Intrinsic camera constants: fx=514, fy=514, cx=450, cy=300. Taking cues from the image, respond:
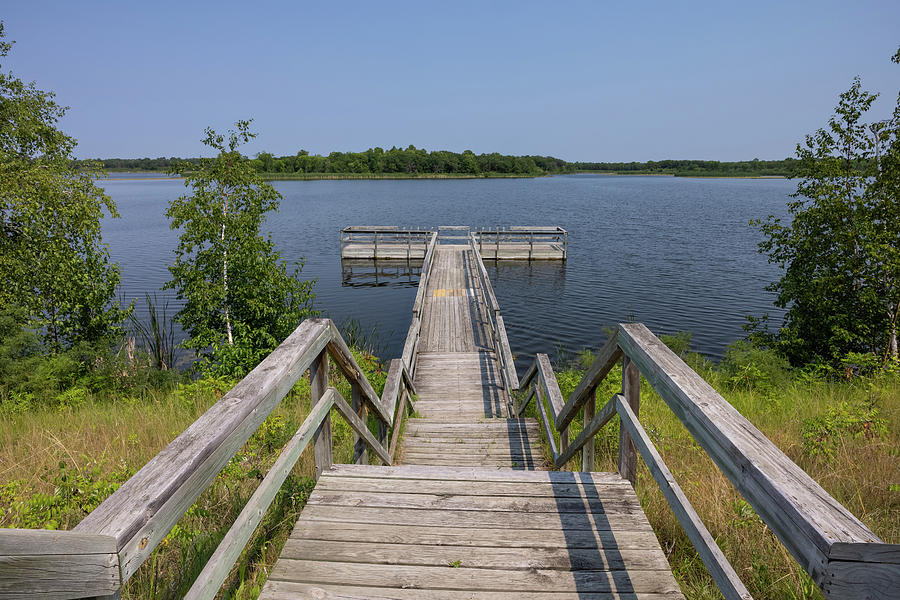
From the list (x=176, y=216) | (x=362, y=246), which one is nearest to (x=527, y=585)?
(x=176, y=216)

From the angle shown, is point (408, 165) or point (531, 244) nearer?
point (531, 244)

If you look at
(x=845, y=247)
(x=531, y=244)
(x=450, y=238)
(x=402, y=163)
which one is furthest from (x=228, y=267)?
(x=402, y=163)

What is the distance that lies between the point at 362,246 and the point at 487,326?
18.6 m

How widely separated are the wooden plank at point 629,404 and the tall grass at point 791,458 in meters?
0.46

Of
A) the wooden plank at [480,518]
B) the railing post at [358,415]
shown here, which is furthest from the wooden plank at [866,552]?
the railing post at [358,415]

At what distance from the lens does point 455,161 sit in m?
149

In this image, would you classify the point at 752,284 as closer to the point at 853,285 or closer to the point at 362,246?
the point at 853,285

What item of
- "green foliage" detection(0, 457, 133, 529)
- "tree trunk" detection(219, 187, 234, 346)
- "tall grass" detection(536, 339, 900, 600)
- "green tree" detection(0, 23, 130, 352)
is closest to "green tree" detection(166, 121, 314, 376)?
"tree trunk" detection(219, 187, 234, 346)

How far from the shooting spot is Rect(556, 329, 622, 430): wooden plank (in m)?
2.67

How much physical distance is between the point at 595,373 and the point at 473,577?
1.30m

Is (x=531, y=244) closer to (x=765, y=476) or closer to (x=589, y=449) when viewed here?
(x=589, y=449)

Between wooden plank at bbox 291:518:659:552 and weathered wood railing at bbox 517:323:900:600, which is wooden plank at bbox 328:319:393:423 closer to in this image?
wooden plank at bbox 291:518:659:552

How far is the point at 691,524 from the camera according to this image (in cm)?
175

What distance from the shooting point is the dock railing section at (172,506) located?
87cm
